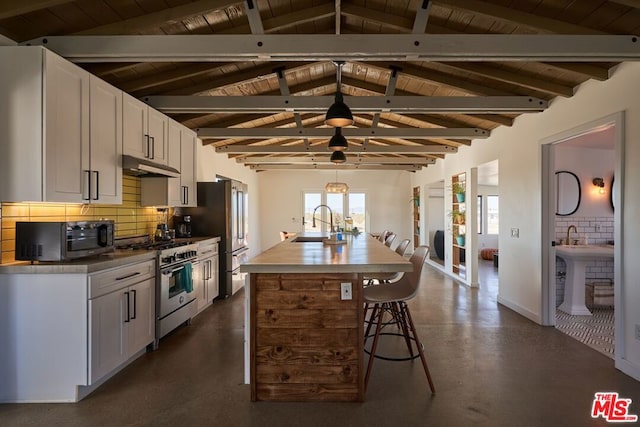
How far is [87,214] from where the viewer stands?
3146 mm

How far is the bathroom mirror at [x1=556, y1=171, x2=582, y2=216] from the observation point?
16.1ft

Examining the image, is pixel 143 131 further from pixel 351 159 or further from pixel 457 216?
pixel 457 216

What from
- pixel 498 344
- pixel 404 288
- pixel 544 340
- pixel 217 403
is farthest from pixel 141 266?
pixel 544 340

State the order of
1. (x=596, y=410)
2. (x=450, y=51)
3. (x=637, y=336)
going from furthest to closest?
(x=637, y=336) → (x=450, y=51) → (x=596, y=410)

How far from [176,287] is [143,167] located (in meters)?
1.27

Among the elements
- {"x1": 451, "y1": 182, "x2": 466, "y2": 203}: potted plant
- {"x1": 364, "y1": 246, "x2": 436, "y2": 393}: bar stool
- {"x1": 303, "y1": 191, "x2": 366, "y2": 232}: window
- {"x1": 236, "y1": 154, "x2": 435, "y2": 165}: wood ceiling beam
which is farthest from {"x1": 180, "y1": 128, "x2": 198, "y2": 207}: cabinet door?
{"x1": 303, "y1": 191, "x2": 366, "y2": 232}: window

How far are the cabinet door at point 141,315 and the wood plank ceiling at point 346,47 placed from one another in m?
→ 1.80

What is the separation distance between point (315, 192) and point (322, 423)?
837cm

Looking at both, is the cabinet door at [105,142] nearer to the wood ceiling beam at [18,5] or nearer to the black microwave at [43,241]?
the black microwave at [43,241]

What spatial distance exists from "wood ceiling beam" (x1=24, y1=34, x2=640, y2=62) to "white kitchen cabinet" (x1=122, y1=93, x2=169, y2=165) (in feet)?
2.23

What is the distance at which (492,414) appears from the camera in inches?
86.7

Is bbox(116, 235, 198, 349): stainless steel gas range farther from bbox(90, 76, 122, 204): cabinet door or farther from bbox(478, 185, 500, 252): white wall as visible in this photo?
bbox(478, 185, 500, 252): white wall

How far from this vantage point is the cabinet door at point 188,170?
173 inches

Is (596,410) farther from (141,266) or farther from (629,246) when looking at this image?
(141,266)
